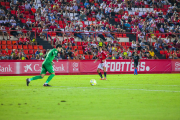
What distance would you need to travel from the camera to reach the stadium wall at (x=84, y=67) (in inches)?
1001

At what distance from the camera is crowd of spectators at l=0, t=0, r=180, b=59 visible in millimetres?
28719

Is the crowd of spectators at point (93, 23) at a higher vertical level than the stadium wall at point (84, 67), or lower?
higher

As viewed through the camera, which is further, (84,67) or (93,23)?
(93,23)

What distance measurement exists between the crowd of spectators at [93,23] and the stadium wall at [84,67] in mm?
1048

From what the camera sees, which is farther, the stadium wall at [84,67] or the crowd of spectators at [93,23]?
the crowd of spectators at [93,23]

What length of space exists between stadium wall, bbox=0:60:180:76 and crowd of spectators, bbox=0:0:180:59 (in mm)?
1048

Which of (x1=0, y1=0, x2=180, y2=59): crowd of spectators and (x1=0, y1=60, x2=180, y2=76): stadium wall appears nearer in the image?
(x1=0, y1=60, x2=180, y2=76): stadium wall

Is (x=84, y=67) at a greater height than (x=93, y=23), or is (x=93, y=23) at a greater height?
(x=93, y=23)

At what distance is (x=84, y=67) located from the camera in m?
27.4

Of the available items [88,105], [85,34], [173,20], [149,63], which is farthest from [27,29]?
[88,105]

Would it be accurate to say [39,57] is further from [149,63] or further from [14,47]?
[149,63]

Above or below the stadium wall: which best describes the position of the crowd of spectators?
above

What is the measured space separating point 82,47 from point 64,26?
369cm

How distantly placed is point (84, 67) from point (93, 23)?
723 cm
